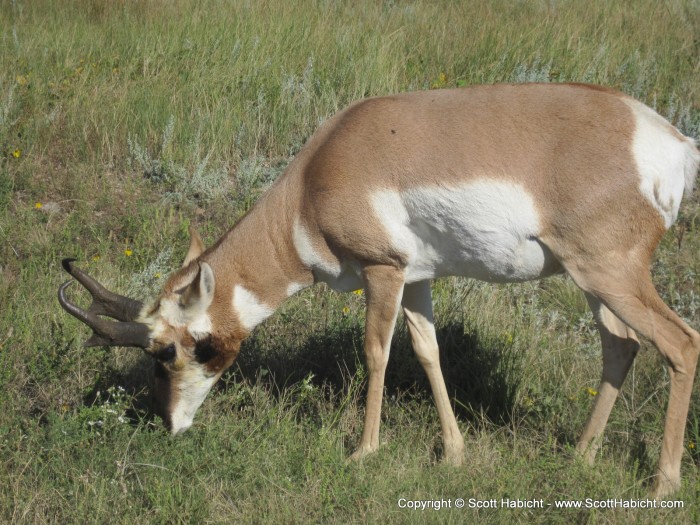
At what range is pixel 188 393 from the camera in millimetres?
5164

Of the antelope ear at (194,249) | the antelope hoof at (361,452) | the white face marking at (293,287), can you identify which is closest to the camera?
the antelope hoof at (361,452)

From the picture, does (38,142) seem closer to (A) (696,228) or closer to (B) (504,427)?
(B) (504,427)

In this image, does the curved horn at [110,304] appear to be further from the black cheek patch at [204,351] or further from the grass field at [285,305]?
the grass field at [285,305]

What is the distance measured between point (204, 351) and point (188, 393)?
0.90ft

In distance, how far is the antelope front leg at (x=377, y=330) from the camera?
493 cm

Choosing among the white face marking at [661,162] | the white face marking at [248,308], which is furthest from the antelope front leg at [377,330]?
the white face marking at [661,162]

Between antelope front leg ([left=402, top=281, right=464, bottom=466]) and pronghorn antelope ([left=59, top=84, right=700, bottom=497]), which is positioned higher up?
pronghorn antelope ([left=59, top=84, right=700, bottom=497])

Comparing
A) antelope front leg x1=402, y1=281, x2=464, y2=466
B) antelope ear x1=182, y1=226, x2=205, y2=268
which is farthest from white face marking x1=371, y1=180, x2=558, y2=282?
antelope ear x1=182, y1=226, x2=205, y2=268

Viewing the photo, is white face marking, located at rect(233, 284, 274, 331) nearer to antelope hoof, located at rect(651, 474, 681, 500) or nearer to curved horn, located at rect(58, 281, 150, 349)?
curved horn, located at rect(58, 281, 150, 349)

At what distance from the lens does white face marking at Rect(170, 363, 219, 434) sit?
5.12 meters

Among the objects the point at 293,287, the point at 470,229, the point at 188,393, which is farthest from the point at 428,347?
the point at 188,393

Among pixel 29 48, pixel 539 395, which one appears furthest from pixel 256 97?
pixel 539 395

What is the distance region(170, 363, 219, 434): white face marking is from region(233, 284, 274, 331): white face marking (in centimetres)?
36

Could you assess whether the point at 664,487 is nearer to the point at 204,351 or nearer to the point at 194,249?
the point at 204,351
